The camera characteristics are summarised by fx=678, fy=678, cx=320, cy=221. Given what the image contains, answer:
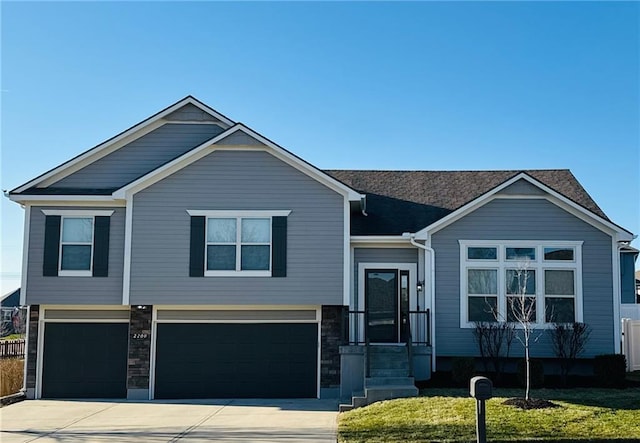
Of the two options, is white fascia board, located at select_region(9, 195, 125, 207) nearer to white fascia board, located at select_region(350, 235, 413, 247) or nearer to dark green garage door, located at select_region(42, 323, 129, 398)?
dark green garage door, located at select_region(42, 323, 129, 398)

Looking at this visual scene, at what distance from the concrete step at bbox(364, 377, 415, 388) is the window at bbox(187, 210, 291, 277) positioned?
3.27m

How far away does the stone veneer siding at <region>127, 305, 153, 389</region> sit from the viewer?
54.7 feet

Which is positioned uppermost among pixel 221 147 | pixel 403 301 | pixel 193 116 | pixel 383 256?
pixel 193 116

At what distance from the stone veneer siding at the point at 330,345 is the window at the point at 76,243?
217 inches

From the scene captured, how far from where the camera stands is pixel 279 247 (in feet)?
53.4

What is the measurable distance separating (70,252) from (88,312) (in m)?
1.65

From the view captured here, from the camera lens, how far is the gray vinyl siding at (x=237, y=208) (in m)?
16.2

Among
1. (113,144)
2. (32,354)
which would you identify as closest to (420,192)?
(113,144)

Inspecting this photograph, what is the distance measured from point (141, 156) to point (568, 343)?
11630 mm

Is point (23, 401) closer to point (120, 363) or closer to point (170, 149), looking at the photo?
point (120, 363)

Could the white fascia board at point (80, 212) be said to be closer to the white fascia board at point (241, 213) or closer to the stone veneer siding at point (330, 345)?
the white fascia board at point (241, 213)

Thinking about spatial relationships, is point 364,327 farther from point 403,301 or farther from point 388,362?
point 388,362

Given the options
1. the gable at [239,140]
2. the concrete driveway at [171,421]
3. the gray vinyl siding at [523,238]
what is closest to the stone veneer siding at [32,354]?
the concrete driveway at [171,421]

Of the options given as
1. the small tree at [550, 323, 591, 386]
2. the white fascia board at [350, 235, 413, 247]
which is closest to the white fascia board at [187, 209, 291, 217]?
the white fascia board at [350, 235, 413, 247]
